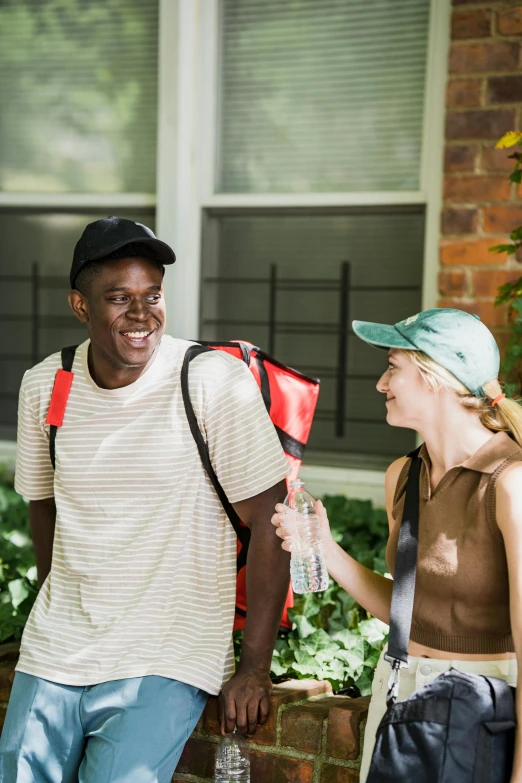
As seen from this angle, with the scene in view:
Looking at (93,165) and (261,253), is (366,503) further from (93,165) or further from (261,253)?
(93,165)

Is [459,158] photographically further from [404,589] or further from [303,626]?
[404,589]

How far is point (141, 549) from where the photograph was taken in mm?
2258

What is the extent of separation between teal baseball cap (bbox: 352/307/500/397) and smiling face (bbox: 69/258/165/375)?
2.29 feet

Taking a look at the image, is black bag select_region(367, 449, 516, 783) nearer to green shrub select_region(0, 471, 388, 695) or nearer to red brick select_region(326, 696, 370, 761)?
red brick select_region(326, 696, 370, 761)

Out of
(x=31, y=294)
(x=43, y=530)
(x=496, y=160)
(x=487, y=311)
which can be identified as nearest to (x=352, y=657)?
(x=43, y=530)

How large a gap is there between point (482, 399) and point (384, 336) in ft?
0.81

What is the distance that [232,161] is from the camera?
4.03 m

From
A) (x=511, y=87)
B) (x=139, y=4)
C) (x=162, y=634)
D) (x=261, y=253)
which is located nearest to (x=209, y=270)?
(x=261, y=253)

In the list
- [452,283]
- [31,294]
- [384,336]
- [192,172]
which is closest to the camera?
[384,336]

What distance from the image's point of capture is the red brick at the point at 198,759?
2.33 metres

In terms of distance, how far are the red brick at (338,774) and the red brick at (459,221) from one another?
82.9 inches

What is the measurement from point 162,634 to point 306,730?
→ 435 millimetres

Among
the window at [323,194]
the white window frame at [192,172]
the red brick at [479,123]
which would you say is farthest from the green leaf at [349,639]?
the red brick at [479,123]

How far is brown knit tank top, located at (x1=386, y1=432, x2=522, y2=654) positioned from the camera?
181 centimetres
